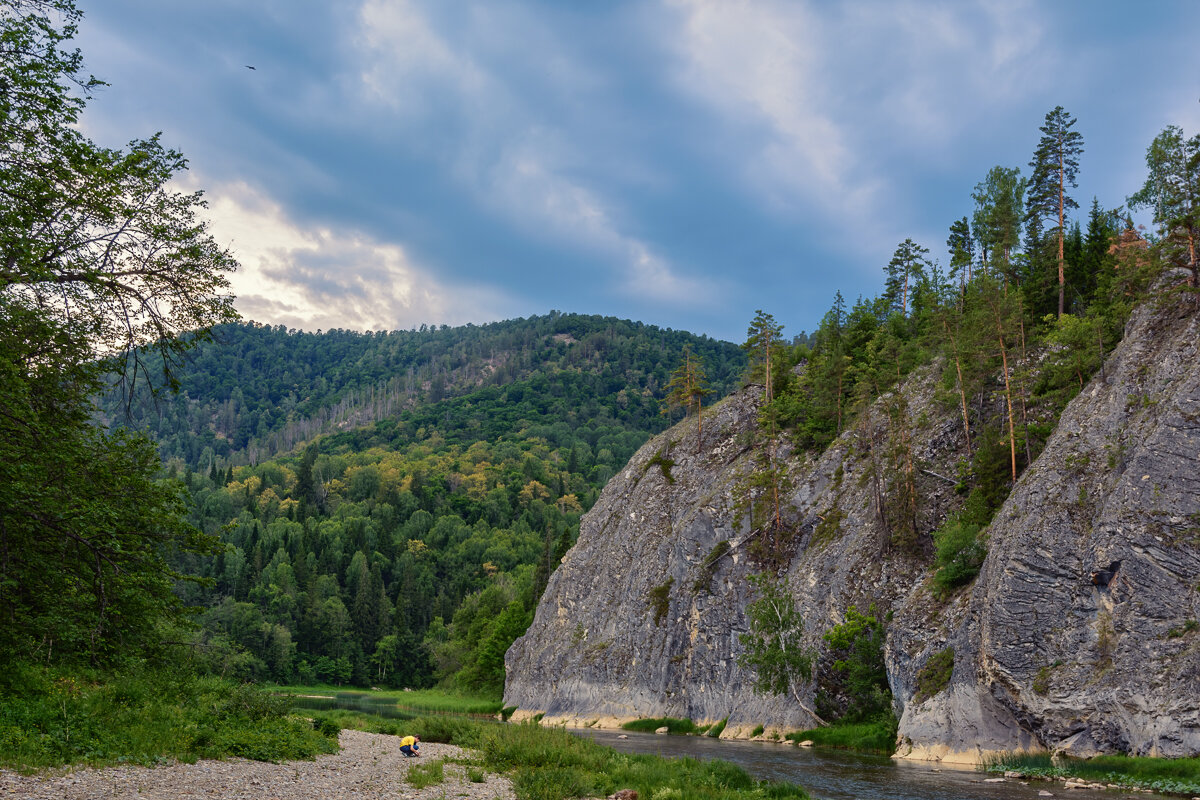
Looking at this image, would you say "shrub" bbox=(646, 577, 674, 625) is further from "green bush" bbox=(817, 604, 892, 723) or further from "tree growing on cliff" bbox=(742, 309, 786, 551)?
"green bush" bbox=(817, 604, 892, 723)

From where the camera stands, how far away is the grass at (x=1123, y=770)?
26812mm

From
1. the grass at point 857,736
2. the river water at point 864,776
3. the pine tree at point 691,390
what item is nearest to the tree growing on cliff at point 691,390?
the pine tree at point 691,390

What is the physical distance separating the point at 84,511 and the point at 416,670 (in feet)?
480

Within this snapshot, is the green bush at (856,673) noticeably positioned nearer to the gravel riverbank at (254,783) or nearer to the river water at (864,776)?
the river water at (864,776)

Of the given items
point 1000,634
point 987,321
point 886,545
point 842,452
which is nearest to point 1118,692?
point 1000,634

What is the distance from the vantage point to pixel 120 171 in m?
14.9

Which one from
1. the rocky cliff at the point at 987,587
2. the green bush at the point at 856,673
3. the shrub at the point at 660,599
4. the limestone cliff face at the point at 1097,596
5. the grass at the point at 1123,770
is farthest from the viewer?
the shrub at the point at 660,599

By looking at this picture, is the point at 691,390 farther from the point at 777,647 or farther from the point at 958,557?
the point at 958,557

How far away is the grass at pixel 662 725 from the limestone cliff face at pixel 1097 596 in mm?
23223

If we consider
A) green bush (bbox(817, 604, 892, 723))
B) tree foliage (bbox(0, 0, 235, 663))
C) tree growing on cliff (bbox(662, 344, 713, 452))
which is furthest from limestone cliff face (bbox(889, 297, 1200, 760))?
tree growing on cliff (bbox(662, 344, 713, 452))

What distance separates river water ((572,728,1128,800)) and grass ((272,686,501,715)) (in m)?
49.2

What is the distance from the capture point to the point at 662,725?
6406cm

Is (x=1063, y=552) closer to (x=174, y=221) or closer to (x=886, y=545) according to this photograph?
(x=886, y=545)

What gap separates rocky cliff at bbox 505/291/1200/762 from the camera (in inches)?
1283
